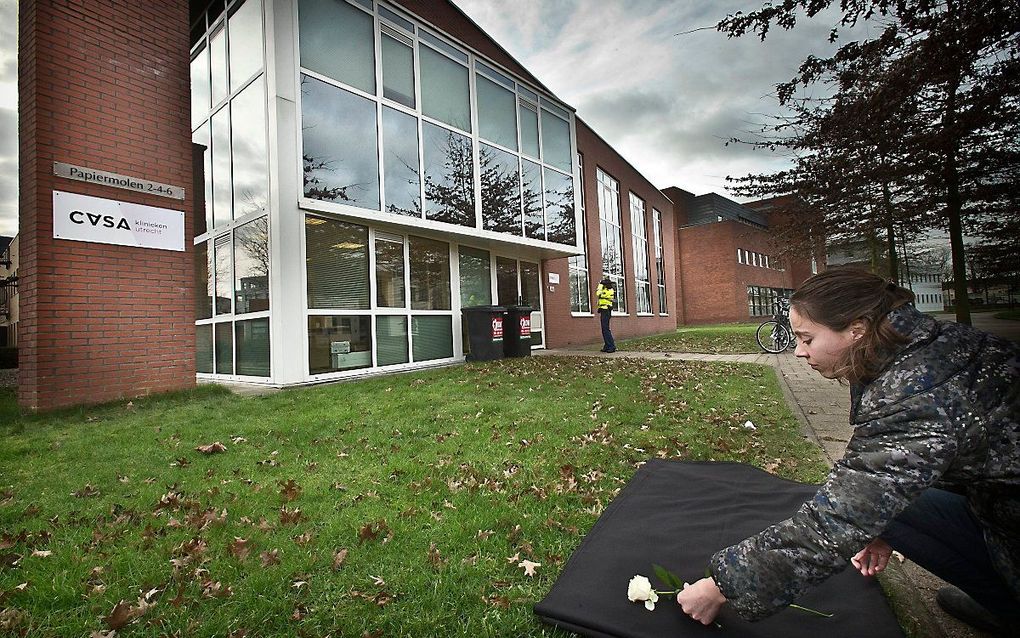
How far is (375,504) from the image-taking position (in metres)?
3.00

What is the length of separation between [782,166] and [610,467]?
11.7m

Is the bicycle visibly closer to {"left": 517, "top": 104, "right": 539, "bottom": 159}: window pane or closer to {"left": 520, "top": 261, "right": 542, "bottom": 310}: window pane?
{"left": 520, "top": 261, "right": 542, "bottom": 310}: window pane

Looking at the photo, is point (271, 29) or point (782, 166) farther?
point (782, 166)

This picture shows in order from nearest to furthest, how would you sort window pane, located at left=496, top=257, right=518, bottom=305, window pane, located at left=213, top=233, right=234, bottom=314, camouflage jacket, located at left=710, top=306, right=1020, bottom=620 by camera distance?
camouflage jacket, located at left=710, top=306, right=1020, bottom=620 < window pane, located at left=213, top=233, right=234, bottom=314 < window pane, located at left=496, top=257, right=518, bottom=305

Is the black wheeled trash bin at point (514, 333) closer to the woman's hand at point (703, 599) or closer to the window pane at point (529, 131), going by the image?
the window pane at point (529, 131)

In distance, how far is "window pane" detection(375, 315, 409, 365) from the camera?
904cm

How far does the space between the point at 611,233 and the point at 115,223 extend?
16505 mm

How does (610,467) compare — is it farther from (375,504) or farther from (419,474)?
(375,504)

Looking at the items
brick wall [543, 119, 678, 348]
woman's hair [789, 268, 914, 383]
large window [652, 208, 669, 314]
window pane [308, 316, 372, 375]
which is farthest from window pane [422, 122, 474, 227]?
large window [652, 208, 669, 314]

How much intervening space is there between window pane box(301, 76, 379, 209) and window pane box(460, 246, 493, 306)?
10.2 feet

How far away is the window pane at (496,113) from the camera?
38.2ft

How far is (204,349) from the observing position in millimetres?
9852

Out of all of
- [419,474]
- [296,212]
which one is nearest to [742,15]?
[419,474]

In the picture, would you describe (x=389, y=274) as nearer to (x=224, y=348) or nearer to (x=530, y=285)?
(x=224, y=348)
